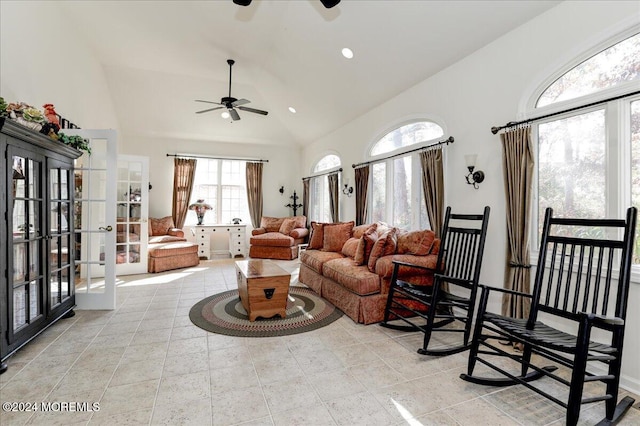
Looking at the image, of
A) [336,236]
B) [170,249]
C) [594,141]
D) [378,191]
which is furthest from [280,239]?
[594,141]

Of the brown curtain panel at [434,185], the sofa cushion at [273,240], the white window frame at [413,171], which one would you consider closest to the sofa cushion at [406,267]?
the brown curtain panel at [434,185]

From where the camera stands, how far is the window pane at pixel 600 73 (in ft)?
7.41

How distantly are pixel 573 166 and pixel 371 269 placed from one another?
2.12 m

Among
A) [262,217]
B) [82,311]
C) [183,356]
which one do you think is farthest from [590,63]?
[262,217]

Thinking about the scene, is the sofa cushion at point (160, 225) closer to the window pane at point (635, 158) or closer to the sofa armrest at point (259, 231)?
the sofa armrest at point (259, 231)

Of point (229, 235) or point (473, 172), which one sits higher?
point (473, 172)

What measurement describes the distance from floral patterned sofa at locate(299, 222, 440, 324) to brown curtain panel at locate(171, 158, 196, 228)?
462cm

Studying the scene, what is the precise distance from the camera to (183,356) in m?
2.60

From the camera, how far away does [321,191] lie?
766 cm

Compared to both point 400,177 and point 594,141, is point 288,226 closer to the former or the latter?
point 400,177

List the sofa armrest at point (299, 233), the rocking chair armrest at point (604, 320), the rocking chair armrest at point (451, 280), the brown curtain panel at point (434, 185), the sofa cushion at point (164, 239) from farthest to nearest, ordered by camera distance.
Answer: the sofa armrest at point (299, 233) → the sofa cushion at point (164, 239) → the brown curtain panel at point (434, 185) → the rocking chair armrest at point (451, 280) → the rocking chair armrest at point (604, 320)

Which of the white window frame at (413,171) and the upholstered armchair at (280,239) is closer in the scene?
the white window frame at (413,171)

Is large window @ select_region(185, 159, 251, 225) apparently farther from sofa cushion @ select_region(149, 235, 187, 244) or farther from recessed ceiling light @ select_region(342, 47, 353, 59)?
recessed ceiling light @ select_region(342, 47, 353, 59)

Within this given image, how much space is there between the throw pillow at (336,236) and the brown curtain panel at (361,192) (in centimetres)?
55
